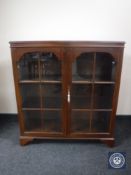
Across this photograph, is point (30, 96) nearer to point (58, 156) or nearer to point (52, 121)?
point (52, 121)

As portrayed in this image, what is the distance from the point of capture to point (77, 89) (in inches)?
75.4

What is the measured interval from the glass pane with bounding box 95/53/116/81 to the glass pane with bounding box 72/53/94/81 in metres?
0.07

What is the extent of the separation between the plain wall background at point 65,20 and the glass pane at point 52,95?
67cm

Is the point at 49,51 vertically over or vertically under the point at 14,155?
over

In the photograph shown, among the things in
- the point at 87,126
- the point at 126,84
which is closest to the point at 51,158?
the point at 87,126

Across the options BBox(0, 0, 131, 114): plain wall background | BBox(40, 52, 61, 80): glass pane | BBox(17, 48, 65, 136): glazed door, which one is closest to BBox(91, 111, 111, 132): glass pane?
BBox(17, 48, 65, 136): glazed door

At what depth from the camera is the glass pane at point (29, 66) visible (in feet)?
5.93

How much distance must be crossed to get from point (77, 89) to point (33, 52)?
60 centimetres

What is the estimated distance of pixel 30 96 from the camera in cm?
199

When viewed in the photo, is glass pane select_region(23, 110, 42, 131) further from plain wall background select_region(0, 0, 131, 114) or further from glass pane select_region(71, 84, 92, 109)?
plain wall background select_region(0, 0, 131, 114)

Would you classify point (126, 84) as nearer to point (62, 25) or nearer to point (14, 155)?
point (62, 25)

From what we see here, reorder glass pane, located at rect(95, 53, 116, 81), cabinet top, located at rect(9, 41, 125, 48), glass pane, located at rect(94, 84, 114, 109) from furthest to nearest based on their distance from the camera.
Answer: glass pane, located at rect(94, 84, 114, 109) → glass pane, located at rect(95, 53, 116, 81) → cabinet top, located at rect(9, 41, 125, 48)

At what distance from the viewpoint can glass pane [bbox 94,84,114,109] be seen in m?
1.90

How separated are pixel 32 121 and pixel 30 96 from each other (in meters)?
0.31
